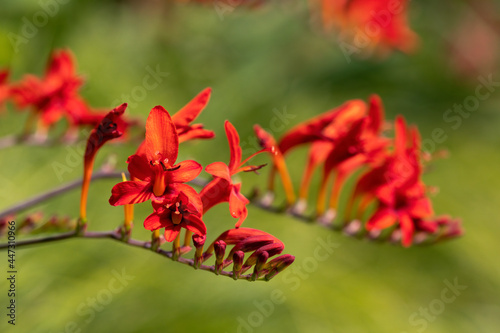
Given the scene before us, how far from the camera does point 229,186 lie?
0.58 metres

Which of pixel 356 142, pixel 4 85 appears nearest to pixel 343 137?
pixel 356 142

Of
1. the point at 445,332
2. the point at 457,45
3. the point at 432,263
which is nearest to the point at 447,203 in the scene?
the point at 432,263

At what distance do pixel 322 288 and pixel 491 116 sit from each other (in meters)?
1.52

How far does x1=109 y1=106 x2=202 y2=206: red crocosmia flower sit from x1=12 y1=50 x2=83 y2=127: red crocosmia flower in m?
0.36

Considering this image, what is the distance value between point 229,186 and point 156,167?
0.26 ft

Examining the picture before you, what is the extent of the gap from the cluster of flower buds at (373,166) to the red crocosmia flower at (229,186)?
0.11 meters

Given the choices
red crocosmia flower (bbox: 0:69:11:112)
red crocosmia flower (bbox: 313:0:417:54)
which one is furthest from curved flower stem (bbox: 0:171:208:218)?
red crocosmia flower (bbox: 313:0:417:54)

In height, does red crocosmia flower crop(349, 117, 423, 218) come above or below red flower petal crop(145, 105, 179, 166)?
below

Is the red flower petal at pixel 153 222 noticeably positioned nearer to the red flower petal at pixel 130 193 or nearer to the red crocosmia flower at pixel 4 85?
the red flower petal at pixel 130 193

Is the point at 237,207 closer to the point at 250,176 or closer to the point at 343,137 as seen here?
the point at 343,137

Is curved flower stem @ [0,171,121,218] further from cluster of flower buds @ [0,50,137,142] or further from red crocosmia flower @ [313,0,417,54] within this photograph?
red crocosmia flower @ [313,0,417,54]

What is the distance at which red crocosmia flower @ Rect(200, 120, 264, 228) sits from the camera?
55 centimetres

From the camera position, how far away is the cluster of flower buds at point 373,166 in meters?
0.74

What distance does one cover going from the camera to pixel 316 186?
1.72m
